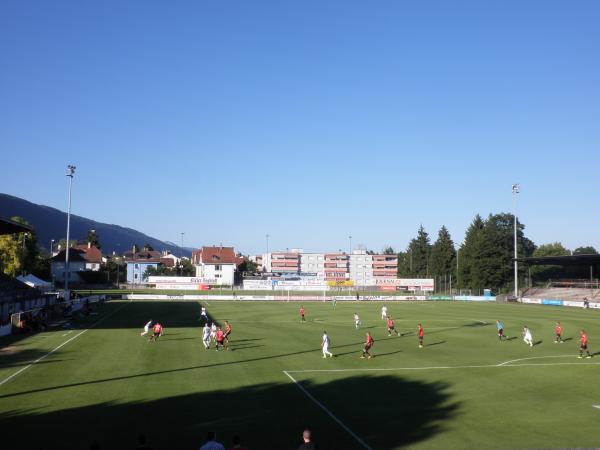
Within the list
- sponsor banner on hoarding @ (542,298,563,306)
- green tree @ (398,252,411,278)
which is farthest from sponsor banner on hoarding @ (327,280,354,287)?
green tree @ (398,252,411,278)

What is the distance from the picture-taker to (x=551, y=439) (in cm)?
1650

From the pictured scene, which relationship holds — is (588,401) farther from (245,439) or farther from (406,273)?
(406,273)

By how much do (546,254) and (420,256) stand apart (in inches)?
1726


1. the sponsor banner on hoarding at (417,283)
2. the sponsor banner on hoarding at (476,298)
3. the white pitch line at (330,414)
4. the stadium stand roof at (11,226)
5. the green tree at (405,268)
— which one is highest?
the stadium stand roof at (11,226)

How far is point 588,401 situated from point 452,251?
124146 millimetres

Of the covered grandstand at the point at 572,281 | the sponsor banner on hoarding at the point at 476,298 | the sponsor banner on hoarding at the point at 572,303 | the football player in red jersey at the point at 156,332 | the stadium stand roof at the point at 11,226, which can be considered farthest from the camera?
the sponsor banner on hoarding at the point at 476,298

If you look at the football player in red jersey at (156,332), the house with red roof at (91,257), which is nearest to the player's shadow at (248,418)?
the football player in red jersey at (156,332)

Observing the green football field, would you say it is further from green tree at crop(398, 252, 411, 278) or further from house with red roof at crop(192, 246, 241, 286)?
green tree at crop(398, 252, 411, 278)

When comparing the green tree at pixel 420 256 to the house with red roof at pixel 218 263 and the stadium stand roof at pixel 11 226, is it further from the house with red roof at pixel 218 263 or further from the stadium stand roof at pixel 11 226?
the stadium stand roof at pixel 11 226

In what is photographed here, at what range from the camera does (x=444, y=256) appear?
142 metres

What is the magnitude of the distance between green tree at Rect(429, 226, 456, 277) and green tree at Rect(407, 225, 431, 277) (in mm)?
10277

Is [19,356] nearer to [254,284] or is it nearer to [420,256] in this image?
[254,284]

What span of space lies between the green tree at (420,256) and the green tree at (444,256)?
405 inches

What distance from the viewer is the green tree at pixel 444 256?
141750 millimetres
